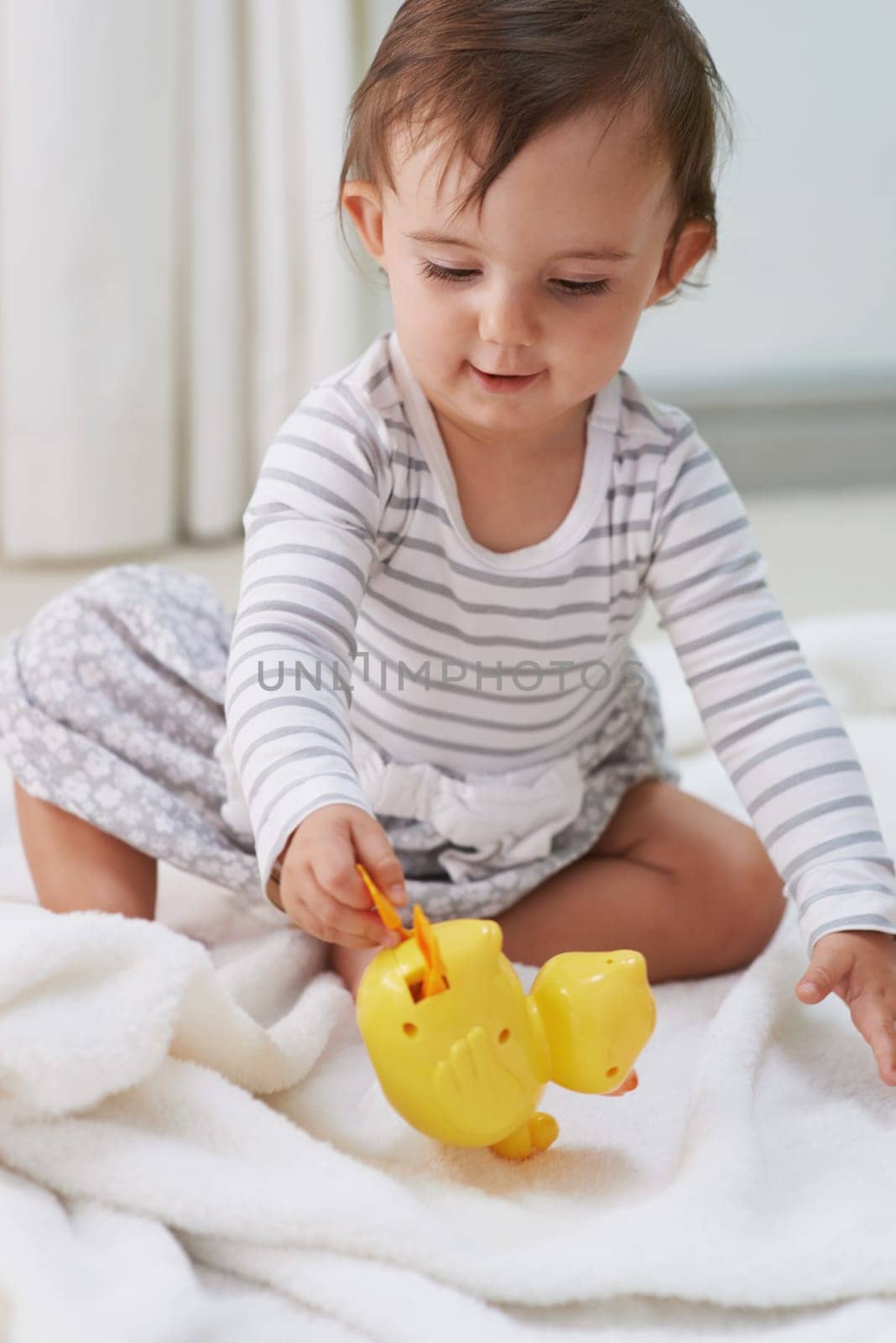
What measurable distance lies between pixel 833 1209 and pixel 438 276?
45cm

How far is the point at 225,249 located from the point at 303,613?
109cm

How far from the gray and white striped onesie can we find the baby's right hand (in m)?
0.12

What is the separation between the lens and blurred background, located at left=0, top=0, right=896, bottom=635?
→ 1.62 metres

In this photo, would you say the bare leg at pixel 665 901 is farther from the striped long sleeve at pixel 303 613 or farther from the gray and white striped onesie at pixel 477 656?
the striped long sleeve at pixel 303 613

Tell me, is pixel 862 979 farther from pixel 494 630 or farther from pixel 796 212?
pixel 796 212

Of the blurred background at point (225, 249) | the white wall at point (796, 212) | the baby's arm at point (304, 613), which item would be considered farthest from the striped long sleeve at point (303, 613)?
the white wall at point (796, 212)

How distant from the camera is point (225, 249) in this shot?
1.74 metres

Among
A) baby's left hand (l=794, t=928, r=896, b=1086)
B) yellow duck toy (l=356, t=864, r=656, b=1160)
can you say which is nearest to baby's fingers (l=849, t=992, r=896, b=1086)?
baby's left hand (l=794, t=928, r=896, b=1086)

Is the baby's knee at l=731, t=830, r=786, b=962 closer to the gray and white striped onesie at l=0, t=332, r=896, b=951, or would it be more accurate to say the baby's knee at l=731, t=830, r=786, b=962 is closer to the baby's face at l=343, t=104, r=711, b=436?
the gray and white striped onesie at l=0, t=332, r=896, b=951

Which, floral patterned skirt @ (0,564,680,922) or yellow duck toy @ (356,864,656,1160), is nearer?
yellow duck toy @ (356,864,656,1160)

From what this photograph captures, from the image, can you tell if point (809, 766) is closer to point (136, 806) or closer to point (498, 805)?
point (498, 805)

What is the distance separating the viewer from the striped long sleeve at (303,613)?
0.68 m

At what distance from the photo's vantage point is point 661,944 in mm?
898

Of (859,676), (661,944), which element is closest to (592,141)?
(661,944)
